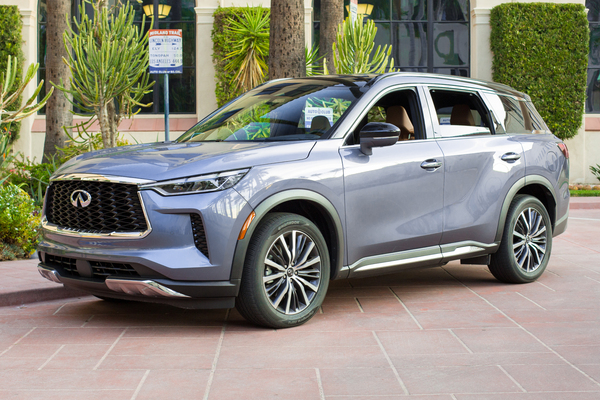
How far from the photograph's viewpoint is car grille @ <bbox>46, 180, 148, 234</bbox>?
4.88m

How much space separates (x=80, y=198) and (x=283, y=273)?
1491mm

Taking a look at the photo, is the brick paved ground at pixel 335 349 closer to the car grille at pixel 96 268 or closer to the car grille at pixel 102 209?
the car grille at pixel 96 268

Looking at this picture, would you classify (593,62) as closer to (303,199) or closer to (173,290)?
(303,199)

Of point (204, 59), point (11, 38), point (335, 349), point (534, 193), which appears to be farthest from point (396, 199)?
point (11, 38)

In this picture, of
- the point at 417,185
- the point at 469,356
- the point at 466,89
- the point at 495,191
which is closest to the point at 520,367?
the point at 469,356

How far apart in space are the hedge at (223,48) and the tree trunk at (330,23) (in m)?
4.30

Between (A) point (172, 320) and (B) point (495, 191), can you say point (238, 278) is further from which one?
(B) point (495, 191)

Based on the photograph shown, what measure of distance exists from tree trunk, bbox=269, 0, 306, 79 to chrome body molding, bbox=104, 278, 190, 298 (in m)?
5.76

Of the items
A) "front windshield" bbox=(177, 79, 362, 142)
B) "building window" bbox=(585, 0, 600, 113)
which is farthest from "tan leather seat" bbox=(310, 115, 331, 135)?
A: "building window" bbox=(585, 0, 600, 113)

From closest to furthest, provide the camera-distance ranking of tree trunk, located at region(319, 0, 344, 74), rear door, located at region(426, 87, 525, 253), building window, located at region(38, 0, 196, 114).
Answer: rear door, located at region(426, 87, 525, 253), tree trunk, located at region(319, 0, 344, 74), building window, located at region(38, 0, 196, 114)

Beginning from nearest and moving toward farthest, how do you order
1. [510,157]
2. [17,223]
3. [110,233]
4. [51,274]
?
[110,233] < [51,274] < [510,157] < [17,223]

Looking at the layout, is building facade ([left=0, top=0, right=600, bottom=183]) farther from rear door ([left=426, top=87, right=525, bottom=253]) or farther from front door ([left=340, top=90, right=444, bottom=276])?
front door ([left=340, top=90, right=444, bottom=276])

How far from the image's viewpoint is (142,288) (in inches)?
193

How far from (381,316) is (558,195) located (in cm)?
274
